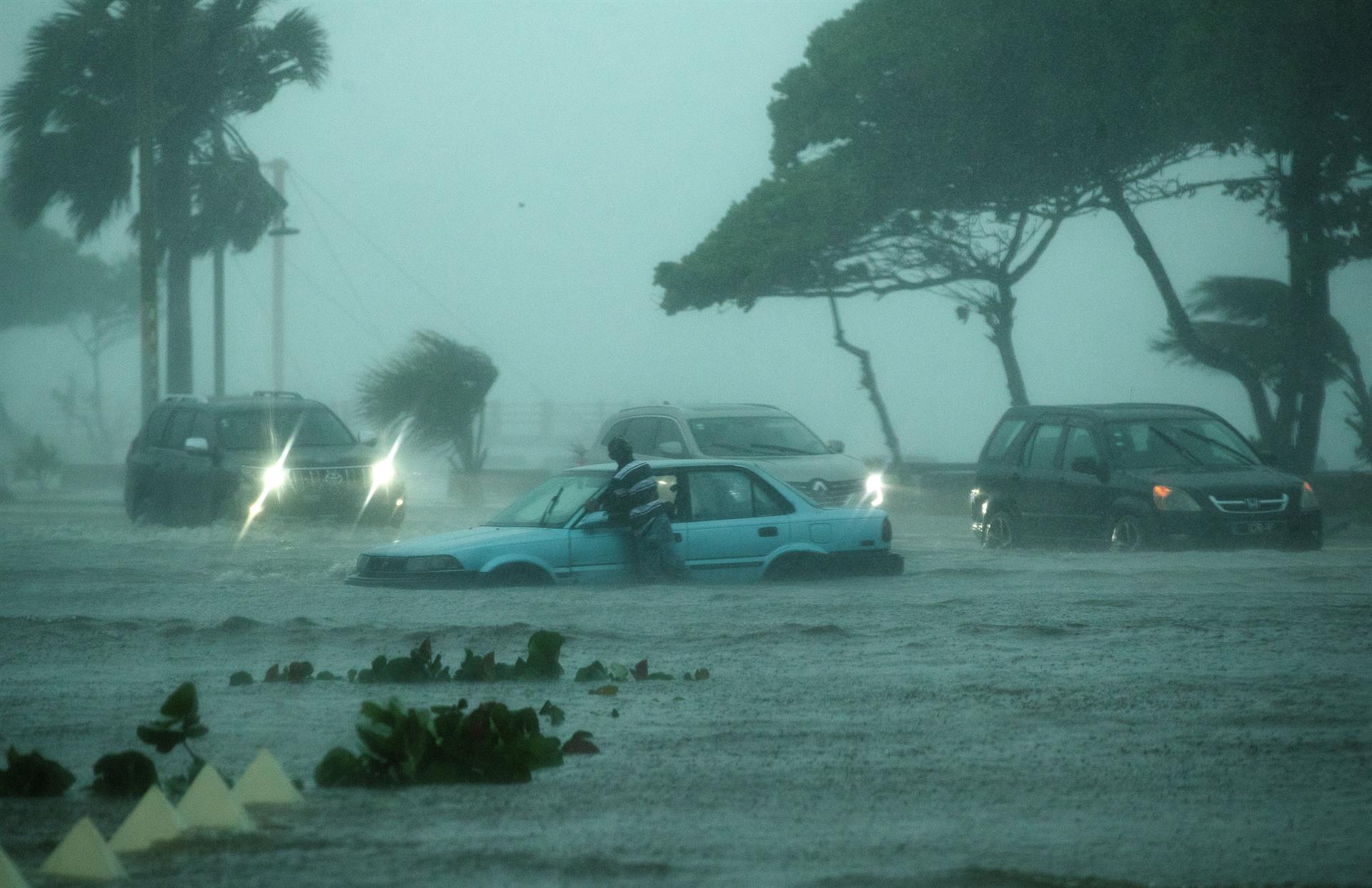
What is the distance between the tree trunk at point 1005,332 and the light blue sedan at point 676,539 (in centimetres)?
1684

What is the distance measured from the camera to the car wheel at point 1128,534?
15.6 metres

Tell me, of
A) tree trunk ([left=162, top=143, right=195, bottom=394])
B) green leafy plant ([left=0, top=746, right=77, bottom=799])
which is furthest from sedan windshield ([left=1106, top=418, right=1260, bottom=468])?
tree trunk ([left=162, top=143, right=195, bottom=394])

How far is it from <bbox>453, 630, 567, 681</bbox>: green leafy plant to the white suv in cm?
837

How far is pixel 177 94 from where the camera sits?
1362 inches

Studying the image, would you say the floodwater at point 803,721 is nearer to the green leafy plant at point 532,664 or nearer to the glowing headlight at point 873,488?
the green leafy plant at point 532,664

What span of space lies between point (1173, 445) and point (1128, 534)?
1.13m

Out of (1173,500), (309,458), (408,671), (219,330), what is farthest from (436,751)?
(219,330)

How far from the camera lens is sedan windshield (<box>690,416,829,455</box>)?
58.4 feet

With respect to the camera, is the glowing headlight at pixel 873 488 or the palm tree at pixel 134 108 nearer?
the glowing headlight at pixel 873 488

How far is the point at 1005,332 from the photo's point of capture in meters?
30.1

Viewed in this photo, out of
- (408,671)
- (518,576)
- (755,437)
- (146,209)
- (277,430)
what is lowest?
(408,671)

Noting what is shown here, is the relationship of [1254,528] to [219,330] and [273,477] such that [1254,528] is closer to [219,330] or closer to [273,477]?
[273,477]

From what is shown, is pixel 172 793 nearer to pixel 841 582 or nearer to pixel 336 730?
pixel 336 730

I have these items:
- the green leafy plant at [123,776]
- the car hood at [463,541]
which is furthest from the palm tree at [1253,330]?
the green leafy plant at [123,776]
